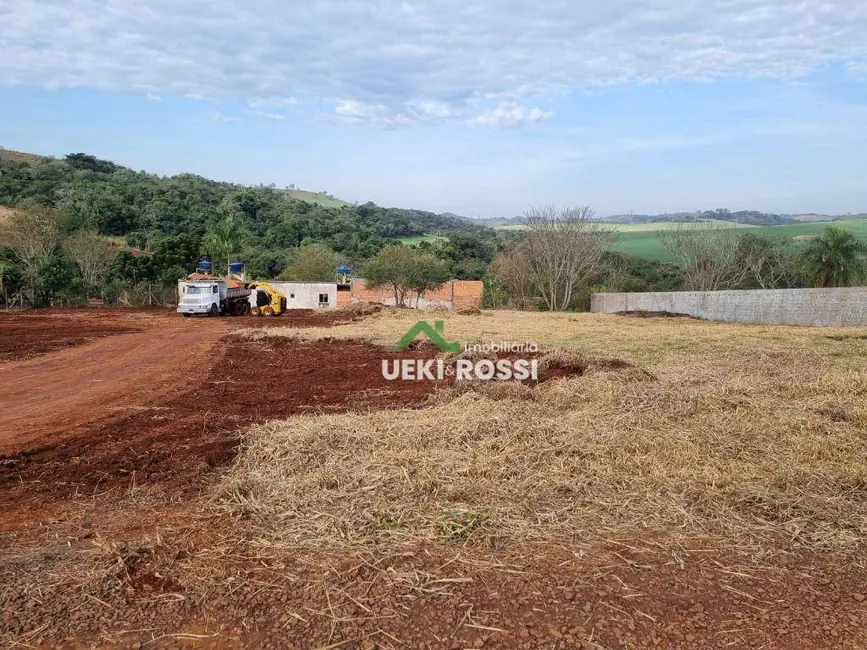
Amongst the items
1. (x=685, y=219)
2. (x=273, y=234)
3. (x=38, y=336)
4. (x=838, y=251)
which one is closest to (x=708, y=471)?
(x=38, y=336)

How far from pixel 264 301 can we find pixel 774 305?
22240 mm

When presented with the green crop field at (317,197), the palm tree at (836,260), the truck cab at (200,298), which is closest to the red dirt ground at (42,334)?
the truck cab at (200,298)

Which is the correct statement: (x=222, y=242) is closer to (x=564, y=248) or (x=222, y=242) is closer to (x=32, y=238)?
(x=32, y=238)

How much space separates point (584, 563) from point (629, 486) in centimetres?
113

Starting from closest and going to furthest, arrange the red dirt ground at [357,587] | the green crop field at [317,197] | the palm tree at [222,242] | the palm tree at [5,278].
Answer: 1. the red dirt ground at [357,587]
2. the palm tree at [5,278]
3. the palm tree at [222,242]
4. the green crop field at [317,197]

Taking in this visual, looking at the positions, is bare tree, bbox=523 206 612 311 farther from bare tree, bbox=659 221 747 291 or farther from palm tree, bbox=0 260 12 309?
palm tree, bbox=0 260 12 309

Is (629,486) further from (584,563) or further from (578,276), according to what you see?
(578,276)

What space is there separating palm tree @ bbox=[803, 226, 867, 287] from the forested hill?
39552mm

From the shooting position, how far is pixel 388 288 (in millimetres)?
38281

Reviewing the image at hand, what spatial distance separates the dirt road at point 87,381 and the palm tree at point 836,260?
29328 mm

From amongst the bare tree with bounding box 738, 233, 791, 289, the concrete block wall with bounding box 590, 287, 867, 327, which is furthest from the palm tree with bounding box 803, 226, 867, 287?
the concrete block wall with bounding box 590, 287, 867, 327

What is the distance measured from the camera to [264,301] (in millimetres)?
27672

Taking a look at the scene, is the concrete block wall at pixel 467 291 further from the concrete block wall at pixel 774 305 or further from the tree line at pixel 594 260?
the concrete block wall at pixel 774 305

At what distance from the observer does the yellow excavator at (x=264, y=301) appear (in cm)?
2739
